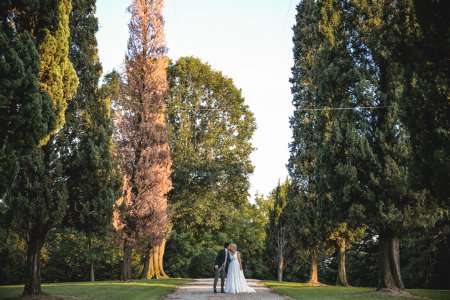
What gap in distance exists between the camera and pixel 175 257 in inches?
1357

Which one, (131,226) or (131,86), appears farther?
(131,86)

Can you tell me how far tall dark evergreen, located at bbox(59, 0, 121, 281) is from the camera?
13.1m

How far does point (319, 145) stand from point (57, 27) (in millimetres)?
11919

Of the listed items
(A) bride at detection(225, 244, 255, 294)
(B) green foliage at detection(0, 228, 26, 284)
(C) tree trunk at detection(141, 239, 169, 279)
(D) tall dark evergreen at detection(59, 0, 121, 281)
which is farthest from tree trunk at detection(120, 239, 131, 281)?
(B) green foliage at detection(0, 228, 26, 284)

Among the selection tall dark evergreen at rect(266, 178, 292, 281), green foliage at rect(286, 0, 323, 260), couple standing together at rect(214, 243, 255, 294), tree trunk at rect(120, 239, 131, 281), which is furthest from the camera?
tall dark evergreen at rect(266, 178, 292, 281)

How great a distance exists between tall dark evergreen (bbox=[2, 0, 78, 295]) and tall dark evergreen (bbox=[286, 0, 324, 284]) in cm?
1449

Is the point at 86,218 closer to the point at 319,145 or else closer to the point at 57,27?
the point at 57,27

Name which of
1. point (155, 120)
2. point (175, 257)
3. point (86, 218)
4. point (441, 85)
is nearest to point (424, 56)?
point (441, 85)

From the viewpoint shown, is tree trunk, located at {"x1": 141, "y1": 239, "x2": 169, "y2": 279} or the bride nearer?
the bride

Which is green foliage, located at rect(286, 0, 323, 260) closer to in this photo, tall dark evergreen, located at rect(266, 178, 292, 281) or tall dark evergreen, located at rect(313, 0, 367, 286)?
tall dark evergreen, located at rect(266, 178, 292, 281)

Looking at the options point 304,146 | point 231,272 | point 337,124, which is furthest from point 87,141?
point 304,146

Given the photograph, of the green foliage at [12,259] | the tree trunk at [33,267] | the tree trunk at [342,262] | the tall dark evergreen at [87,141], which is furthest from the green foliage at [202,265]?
the tree trunk at [33,267]

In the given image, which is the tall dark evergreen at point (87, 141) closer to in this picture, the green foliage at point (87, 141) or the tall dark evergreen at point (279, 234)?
the green foliage at point (87, 141)

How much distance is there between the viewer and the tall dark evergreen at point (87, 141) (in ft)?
43.0
